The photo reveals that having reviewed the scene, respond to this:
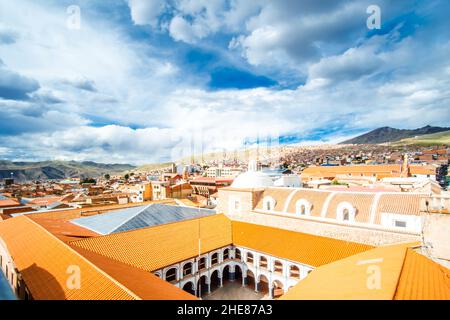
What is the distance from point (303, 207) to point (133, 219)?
56.7 feet

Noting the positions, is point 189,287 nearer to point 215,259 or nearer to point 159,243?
point 215,259

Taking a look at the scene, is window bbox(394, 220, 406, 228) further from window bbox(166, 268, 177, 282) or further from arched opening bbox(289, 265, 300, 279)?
window bbox(166, 268, 177, 282)

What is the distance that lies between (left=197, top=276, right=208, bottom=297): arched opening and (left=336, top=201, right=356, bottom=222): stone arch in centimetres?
1368

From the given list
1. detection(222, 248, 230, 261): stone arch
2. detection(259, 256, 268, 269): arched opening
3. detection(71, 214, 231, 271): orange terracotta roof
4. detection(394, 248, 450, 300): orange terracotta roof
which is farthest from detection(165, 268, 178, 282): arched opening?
detection(394, 248, 450, 300): orange terracotta roof

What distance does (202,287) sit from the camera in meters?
21.3

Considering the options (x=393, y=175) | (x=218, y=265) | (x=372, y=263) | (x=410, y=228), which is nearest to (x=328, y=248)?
(x=410, y=228)

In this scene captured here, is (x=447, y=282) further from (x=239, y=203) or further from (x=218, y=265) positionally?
(x=239, y=203)

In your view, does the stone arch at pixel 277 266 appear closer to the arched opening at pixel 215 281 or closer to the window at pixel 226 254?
the window at pixel 226 254

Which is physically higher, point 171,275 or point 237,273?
point 171,275

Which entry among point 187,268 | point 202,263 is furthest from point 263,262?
point 187,268

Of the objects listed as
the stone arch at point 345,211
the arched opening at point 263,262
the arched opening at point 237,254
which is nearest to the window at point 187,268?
the arched opening at point 237,254

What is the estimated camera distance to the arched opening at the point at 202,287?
20.1 meters

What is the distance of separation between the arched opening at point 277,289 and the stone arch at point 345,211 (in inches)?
315

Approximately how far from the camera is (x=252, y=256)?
22.6m
